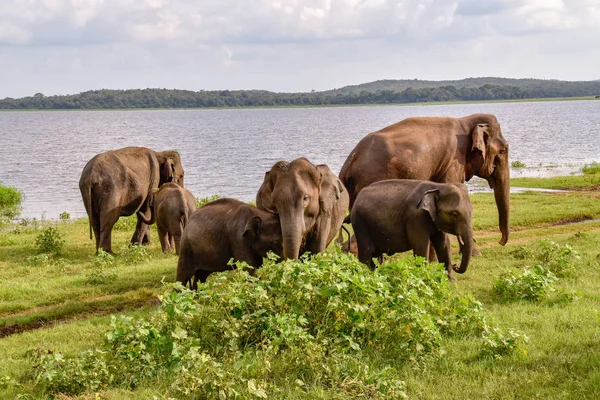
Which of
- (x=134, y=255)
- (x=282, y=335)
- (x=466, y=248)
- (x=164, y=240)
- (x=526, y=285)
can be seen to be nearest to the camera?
(x=282, y=335)

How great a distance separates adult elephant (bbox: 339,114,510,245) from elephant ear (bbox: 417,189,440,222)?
209 centimetres

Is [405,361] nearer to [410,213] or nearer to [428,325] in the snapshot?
[428,325]

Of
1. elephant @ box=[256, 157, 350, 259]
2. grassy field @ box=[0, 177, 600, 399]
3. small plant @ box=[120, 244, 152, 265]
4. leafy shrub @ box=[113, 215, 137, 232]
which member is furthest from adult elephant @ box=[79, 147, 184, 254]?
elephant @ box=[256, 157, 350, 259]

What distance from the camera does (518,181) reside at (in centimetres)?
3056

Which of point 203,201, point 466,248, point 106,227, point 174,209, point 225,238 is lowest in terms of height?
point 203,201

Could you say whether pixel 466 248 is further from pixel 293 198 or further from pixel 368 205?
pixel 293 198

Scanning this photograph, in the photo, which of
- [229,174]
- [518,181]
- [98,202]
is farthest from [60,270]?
[229,174]

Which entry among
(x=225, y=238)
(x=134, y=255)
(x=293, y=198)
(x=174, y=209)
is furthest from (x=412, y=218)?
(x=134, y=255)

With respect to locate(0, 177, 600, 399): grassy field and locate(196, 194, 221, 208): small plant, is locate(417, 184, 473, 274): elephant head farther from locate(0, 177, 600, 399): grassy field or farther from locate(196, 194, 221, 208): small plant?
locate(196, 194, 221, 208): small plant

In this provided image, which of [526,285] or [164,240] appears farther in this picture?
[164,240]

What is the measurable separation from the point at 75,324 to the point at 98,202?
6701mm

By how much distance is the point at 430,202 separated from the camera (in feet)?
34.4

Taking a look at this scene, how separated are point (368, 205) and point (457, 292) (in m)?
1.79

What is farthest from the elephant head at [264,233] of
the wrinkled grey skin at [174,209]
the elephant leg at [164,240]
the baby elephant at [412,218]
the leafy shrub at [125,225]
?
the leafy shrub at [125,225]
